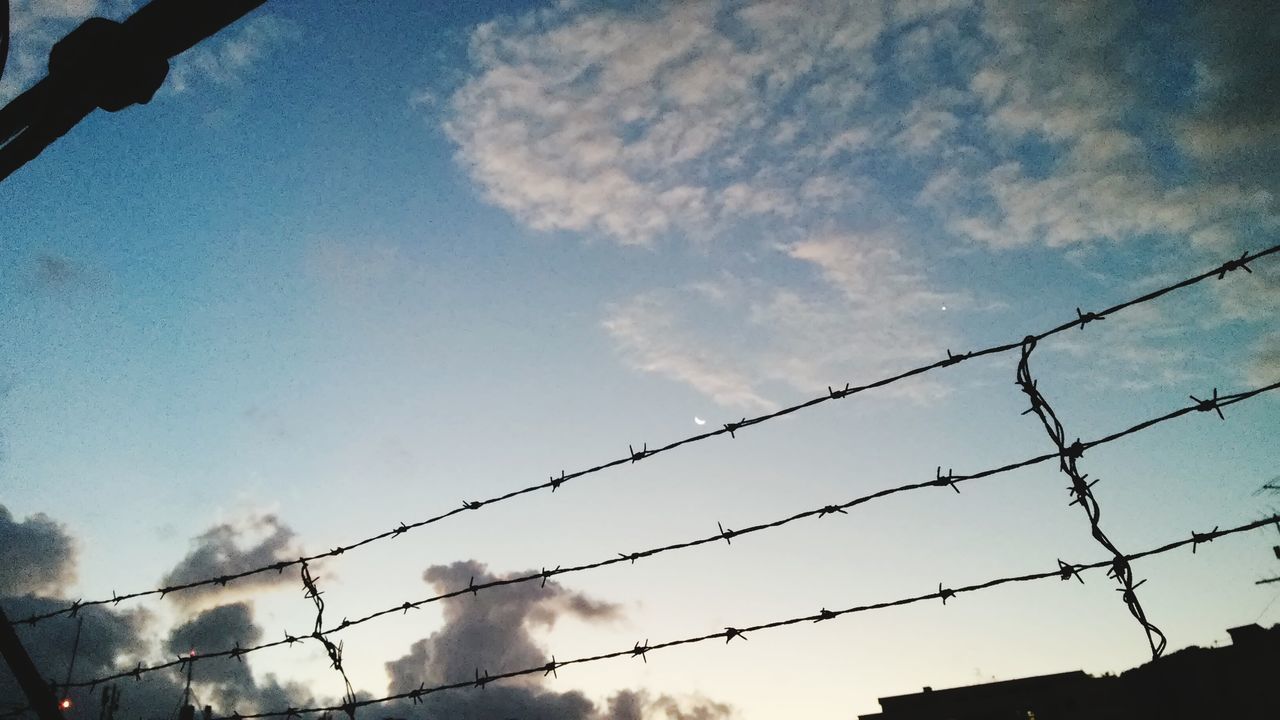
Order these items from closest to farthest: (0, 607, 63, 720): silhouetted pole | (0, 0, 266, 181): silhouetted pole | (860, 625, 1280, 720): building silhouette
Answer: (0, 0, 266, 181): silhouetted pole
(0, 607, 63, 720): silhouetted pole
(860, 625, 1280, 720): building silhouette

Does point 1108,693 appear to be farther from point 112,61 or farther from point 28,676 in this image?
point 112,61

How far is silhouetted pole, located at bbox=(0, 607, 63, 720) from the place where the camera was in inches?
125

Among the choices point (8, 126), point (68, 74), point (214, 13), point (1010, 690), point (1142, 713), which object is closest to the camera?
point (1142, 713)

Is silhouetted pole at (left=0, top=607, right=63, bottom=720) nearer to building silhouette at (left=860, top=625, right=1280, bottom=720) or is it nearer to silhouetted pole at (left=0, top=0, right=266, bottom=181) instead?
silhouetted pole at (left=0, top=0, right=266, bottom=181)

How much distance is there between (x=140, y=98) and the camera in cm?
224

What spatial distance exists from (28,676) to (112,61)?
3.37 meters

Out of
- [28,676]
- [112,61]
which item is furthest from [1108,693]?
[112,61]

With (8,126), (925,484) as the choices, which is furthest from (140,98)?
(925,484)

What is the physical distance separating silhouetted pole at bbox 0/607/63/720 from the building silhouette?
965 inches

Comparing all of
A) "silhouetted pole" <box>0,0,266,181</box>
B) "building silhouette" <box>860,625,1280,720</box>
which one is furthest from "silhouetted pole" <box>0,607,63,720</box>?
"building silhouette" <box>860,625,1280,720</box>

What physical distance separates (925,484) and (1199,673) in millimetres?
31890

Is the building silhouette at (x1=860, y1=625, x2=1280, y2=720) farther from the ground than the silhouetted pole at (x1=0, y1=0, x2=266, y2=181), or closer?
closer

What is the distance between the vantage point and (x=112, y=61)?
7.07ft

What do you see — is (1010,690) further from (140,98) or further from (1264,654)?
(140,98)
